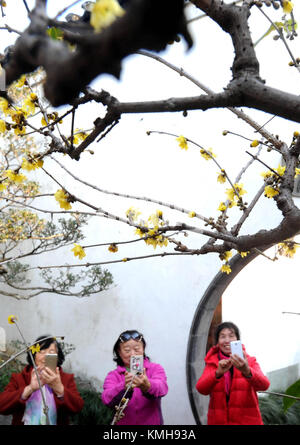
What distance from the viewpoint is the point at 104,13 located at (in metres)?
0.35

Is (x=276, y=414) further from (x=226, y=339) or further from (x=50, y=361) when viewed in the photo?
(x=50, y=361)

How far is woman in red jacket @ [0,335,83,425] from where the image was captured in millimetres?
1886

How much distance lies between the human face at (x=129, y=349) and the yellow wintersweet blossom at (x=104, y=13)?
1896mm

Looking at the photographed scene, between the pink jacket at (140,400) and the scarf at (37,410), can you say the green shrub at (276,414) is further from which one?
the scarf at (37,410)

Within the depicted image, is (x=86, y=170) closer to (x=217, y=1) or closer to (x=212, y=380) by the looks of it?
(x=212, y=380)

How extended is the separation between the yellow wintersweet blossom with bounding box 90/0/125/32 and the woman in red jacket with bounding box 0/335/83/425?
1692mm

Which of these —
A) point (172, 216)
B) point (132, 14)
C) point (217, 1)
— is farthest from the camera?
point (172, 216)

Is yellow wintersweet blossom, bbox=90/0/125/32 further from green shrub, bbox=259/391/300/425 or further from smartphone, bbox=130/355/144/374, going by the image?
green shrub, bbox=259/391/300/425

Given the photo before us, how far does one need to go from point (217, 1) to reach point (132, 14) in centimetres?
53

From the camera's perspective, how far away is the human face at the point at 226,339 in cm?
218

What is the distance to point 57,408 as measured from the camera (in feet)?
6.42

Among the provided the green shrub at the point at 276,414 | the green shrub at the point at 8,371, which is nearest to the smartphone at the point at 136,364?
the green shrub at the point at 8,371

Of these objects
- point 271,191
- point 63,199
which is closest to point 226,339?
point 271,191

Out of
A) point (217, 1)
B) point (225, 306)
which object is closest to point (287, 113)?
point (217, 1)
